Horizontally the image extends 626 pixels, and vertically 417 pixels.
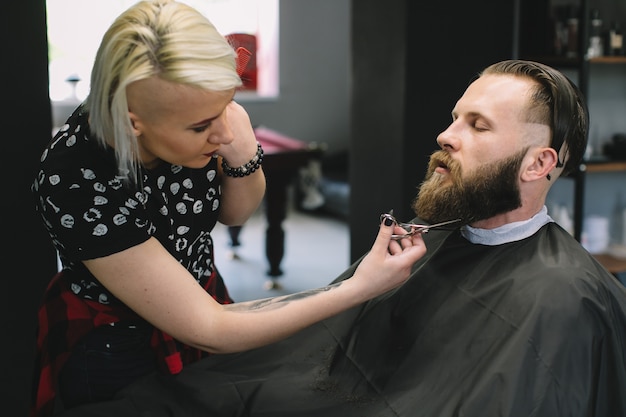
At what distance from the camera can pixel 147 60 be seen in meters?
1.25

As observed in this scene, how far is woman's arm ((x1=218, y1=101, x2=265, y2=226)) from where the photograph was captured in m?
1.56

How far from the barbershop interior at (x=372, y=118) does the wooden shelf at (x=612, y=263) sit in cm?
1

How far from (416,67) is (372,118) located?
355 millimetres

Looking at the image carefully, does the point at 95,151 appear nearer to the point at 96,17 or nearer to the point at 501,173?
the point at 501,173

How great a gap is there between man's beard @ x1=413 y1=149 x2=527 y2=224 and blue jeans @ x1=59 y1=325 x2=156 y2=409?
67 cm

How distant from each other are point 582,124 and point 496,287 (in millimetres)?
385

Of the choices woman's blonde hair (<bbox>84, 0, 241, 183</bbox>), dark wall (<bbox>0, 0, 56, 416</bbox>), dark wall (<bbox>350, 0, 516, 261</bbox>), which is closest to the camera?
woman's blonde hair (<bbox>84, 0, 241, 183</bbox>)

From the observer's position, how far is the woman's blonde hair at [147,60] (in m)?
1.25

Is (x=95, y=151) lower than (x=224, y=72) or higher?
lower

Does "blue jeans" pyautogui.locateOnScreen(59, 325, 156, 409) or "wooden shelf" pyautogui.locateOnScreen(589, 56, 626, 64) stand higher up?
"wooden shelf" pyautogui.locateOnScreen(589, 56, 626, 64)

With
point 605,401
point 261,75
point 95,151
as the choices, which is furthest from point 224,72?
point 261,75

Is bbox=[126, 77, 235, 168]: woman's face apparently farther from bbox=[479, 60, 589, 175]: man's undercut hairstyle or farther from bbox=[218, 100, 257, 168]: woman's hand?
bbox=[479, 60, 589, 175]: man's undercut hairstyle

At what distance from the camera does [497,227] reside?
1703 mm

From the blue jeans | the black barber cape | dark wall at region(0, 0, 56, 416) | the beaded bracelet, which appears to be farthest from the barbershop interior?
the black barber cape
